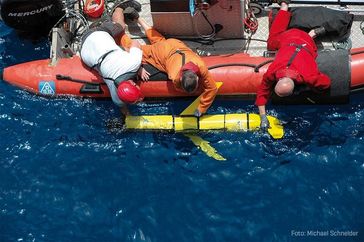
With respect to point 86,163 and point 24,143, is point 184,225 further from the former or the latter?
point 24,143

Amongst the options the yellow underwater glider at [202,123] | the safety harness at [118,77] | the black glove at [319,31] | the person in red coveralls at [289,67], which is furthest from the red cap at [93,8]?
the black glove at [319,31]

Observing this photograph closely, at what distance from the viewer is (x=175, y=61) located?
19.6 ft

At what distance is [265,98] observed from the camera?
233 inches

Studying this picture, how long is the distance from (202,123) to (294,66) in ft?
4.09

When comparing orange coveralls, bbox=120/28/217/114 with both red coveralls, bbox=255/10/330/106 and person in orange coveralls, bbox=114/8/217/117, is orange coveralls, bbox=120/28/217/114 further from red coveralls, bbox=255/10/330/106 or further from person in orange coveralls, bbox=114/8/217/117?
red coveralls, bbox=255/10/330/106

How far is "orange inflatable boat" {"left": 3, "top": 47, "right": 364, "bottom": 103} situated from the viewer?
602cm

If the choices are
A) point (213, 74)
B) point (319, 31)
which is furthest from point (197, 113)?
point (319, 31)

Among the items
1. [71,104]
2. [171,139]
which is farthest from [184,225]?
[71,104]

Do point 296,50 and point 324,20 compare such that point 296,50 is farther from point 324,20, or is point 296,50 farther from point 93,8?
point 93,8

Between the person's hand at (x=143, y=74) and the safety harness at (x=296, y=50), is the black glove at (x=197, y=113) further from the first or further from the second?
the safety harness at (x=296, y=50)

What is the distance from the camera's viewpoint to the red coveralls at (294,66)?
568 centimetres

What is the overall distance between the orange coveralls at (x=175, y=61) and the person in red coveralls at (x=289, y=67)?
1.86ft

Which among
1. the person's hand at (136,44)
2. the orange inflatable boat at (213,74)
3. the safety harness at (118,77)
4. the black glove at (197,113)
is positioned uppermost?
the person's hand at (136,44)

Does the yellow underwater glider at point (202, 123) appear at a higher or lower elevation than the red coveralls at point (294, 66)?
lower
